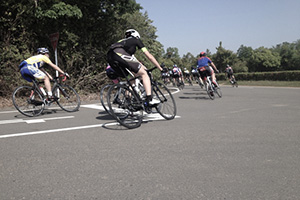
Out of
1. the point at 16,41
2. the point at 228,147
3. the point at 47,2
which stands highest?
the point at 47,2

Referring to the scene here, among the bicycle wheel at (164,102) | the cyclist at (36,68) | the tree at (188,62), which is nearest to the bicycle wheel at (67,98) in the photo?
the cyclist at (36,68)

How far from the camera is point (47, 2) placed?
11180mm

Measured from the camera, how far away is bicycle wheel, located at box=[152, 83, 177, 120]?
6.07 meters

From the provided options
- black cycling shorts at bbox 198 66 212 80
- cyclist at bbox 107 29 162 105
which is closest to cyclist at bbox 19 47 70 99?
cyclist at bbox 107 29 162 105

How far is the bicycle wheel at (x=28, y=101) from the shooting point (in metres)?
6.98

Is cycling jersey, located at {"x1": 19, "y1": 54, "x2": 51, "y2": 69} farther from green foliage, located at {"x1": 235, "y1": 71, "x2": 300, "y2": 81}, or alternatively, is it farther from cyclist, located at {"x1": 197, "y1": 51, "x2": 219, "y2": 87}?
green foliage, located at {"x1": 235, "y1": 71, "x2": 300, "y2": 81}

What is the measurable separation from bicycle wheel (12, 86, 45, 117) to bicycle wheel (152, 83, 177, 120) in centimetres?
314

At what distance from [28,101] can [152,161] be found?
195 inches

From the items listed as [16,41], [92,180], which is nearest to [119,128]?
[92,180]

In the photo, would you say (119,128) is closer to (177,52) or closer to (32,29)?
(32,29)

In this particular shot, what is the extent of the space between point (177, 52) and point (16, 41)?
15814 cm

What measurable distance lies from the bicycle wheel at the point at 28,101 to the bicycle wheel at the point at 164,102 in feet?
10.3

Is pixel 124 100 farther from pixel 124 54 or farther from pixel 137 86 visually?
pixel 124 54

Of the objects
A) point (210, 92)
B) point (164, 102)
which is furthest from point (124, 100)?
point (210, 92)
